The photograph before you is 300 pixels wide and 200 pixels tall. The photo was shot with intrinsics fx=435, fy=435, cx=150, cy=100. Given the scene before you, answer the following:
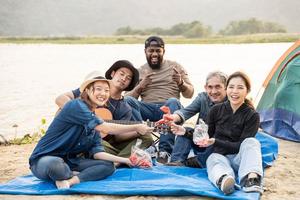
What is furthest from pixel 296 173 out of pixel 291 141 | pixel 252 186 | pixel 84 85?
pixel 84 85

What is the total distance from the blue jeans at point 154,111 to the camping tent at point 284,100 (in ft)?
6.90

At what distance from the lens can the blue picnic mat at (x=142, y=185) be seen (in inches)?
154

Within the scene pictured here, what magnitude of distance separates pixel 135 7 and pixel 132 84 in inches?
3963

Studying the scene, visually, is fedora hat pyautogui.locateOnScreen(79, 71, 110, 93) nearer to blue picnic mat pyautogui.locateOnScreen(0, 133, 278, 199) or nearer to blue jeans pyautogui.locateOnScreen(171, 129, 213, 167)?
blue picnic mat pyautogui.locateOnScreen(0, 133, 278, 199)

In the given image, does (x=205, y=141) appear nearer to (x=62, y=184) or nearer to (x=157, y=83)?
(x=62, y=184)

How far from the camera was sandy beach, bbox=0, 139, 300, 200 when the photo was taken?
3.98 metres

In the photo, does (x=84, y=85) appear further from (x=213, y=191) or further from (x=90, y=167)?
(x=213, y=191)

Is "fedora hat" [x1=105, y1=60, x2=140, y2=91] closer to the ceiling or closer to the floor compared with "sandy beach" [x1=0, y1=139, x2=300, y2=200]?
closer to the ceiling

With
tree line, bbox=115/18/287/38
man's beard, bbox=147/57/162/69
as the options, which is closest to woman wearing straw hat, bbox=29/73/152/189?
man's beard, bbox=147/57/162/69

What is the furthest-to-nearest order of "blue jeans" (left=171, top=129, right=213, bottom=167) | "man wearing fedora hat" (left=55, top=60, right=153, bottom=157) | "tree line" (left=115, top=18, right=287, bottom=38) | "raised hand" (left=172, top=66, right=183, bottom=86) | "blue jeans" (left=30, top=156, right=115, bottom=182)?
"tree line" (left=115, top=18, right=287, bottom=38)
"raised hand" (left=172, top=66, right=183, bottom=86)
"man wearing fedora hat" (left=55, top=60, right=153, bottom=157)
"blue jeans" (left=171, top=129, right=213, bottom=167)
"blue jeans" (left=30, top=156, right=115, bottom=182)

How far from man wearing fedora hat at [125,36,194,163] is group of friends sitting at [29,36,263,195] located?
1.53 ft

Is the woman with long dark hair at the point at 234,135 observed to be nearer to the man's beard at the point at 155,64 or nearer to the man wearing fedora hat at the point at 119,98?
the man wearing fedora hat at the point at 119,98

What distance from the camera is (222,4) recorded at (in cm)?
10419

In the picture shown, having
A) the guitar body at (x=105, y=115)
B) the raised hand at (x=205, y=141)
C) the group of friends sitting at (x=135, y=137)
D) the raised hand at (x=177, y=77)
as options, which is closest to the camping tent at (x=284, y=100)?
the raised hand at (x=177, y=77)
